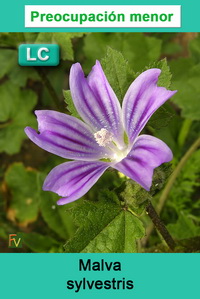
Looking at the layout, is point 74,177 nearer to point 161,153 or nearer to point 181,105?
point 161,153

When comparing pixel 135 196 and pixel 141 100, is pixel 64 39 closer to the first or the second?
pixel 141 100

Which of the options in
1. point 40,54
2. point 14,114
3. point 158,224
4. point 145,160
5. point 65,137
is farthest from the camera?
point 14,114

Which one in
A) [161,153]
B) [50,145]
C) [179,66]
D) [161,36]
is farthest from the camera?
[161,36]

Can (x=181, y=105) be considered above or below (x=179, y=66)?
below

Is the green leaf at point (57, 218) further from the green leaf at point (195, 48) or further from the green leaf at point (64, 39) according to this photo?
the green leaf at point (195, 48)

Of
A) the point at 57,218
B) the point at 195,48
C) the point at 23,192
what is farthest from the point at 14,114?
the point at 195,48

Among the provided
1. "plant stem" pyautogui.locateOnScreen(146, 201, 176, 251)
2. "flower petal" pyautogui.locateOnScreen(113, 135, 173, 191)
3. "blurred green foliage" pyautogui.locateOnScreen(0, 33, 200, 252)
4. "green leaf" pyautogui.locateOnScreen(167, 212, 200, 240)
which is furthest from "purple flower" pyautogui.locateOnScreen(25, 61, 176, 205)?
"green leaf" pyautogui.locateOnScreen(167, 212, 200, 240)
